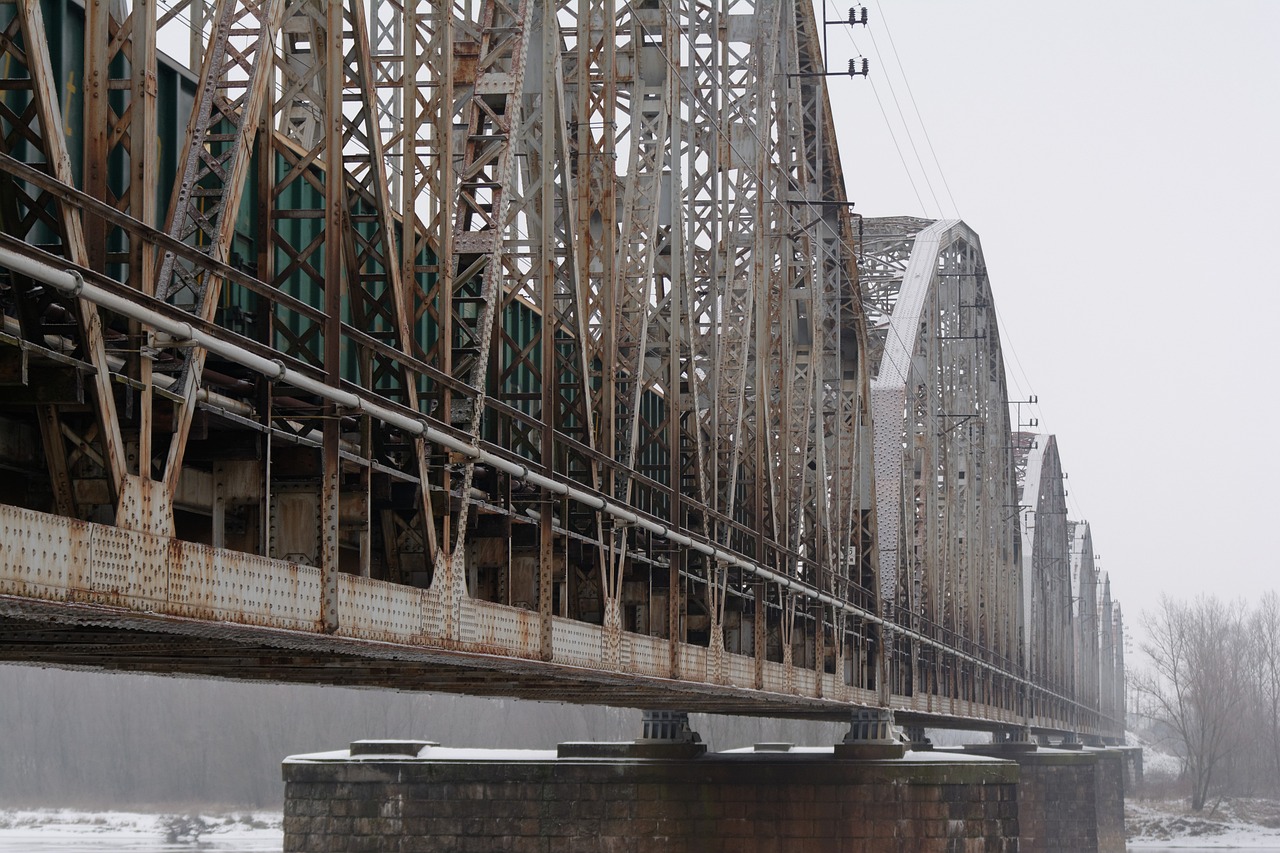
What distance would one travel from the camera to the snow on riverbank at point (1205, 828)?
406 feet

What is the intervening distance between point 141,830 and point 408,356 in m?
105

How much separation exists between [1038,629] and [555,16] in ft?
319

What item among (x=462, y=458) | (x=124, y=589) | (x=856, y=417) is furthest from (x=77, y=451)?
(x=856, y=417)

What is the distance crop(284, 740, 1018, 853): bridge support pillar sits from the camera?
40219 mm

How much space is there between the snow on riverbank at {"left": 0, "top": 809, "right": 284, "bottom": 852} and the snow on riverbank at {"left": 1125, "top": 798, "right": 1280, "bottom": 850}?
2031 inches

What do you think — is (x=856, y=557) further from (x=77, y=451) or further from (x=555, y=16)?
(x=77, y=451)

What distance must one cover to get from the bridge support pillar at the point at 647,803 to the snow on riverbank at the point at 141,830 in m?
60.9

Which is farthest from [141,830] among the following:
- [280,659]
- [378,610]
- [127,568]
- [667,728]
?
[127,568]

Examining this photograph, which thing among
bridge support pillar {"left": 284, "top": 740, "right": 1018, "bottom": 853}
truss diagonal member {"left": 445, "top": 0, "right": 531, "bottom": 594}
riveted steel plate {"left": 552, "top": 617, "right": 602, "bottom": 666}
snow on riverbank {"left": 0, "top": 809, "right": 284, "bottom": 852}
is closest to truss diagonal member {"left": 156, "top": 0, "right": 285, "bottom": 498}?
truss diagonal member {"left": 445, "top": 0, "right": 531, "bottom": 594}

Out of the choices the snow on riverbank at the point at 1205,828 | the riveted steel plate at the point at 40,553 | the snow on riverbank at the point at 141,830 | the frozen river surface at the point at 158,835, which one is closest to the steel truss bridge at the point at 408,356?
the riveted steel plate at the point at 40,553

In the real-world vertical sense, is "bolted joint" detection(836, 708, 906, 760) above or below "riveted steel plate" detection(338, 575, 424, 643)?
below

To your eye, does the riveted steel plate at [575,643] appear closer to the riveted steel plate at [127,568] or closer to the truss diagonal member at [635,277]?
the truss diagonal member at [635,277]

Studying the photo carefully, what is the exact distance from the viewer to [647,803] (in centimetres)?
4122

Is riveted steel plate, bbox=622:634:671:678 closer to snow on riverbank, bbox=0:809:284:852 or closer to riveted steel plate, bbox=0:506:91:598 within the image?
riveted steel plate, bbox=0:506:91:598
